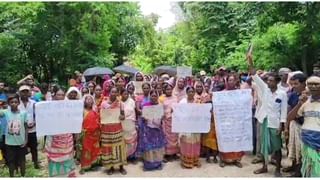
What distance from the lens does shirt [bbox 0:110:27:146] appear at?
19.9 feet

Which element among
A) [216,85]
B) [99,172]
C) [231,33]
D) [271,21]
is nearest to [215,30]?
[231,33]

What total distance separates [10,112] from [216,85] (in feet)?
11.5

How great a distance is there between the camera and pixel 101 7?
1806 cm

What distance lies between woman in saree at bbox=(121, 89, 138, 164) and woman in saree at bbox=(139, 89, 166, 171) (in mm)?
159

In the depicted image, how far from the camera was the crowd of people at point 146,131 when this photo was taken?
235 inches

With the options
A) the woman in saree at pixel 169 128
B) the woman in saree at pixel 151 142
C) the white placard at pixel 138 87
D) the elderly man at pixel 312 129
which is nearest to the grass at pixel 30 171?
the woman in saree at pixel 151 142

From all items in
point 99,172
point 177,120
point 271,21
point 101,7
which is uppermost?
point 101,7

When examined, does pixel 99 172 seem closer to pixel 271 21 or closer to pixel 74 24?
pixel 271 21

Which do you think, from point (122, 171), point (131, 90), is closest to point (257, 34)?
point (131, 90)

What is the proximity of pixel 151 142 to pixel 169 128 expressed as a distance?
1.70 ft

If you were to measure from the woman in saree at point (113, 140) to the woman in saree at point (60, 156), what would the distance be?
96cm

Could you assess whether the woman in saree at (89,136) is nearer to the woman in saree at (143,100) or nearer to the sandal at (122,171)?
the sandal at (122,171)

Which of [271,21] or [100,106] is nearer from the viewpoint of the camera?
[100,106]

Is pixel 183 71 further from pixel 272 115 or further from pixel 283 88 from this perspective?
pixel 272 115
